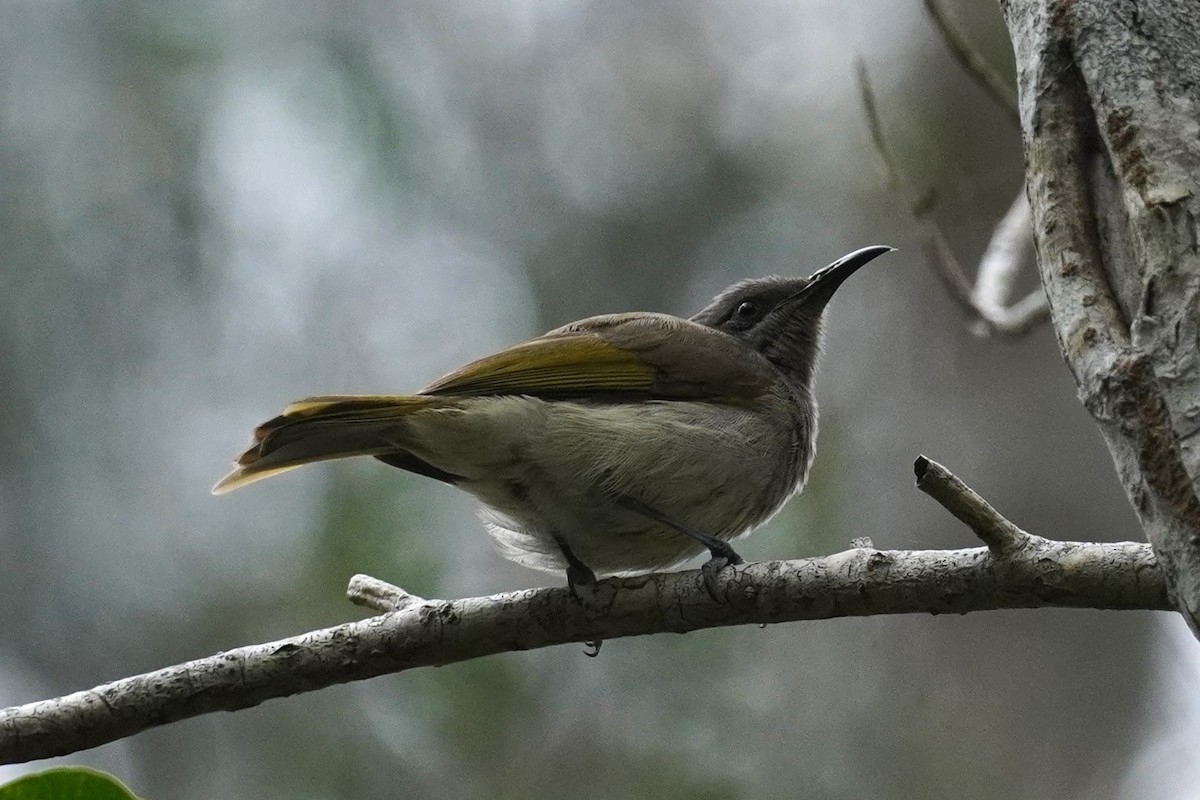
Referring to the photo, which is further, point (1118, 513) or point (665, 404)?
point (1118, 513)

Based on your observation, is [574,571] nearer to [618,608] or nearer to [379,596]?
[618,608]

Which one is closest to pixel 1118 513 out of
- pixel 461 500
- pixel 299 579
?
pixel 461 500

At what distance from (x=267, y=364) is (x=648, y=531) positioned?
433cm

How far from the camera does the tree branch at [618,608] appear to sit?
2270mm

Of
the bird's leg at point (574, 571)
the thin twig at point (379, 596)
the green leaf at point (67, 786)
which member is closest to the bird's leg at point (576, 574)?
the bird's leg at point (574, 571)

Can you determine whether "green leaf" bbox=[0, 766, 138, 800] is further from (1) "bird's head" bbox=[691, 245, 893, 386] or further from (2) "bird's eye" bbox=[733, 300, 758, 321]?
(2) "bird's eye" bbox=[733, 300, 758, 321]

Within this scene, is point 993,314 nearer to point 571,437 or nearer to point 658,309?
point 571,437

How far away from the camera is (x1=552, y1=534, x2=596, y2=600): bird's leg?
127 inches

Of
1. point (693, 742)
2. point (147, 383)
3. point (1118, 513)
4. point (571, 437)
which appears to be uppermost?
point (147, 383)

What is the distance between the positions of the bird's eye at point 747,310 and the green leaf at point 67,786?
11.2 feet

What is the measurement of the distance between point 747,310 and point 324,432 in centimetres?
206

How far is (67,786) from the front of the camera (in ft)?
6.84

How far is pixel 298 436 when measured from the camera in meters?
3.62

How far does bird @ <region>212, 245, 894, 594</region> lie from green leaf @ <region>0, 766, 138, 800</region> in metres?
1.55
